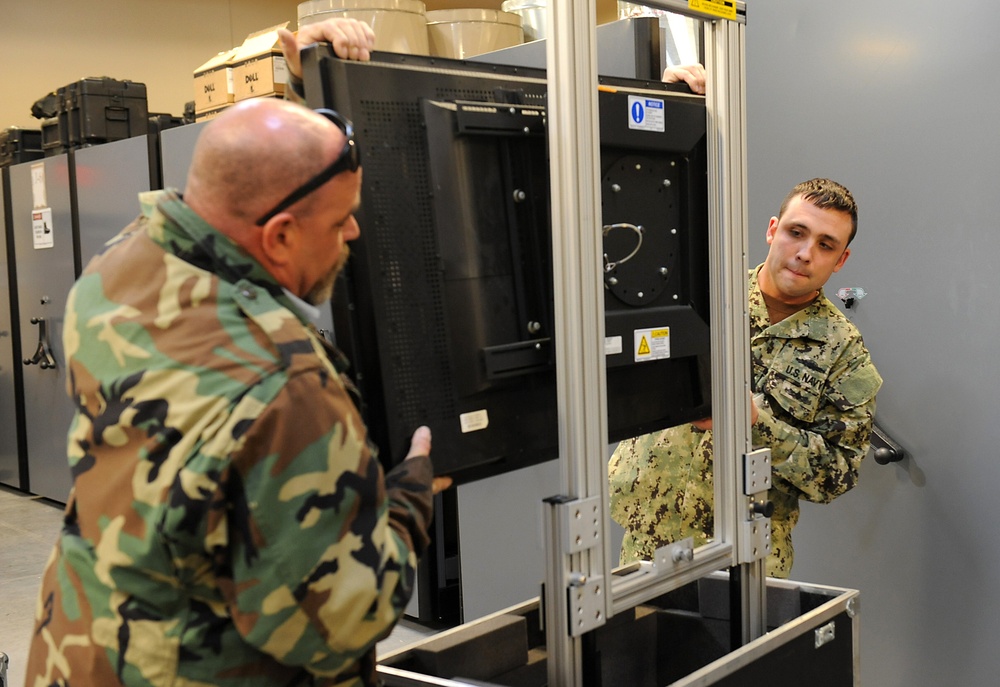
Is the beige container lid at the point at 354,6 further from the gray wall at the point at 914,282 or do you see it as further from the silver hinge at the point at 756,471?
the silver hinge at the point at 756,471

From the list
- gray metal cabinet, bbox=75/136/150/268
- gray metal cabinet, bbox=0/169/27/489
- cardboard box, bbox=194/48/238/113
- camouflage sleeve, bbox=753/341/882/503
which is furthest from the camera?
gray metal cabinet, bbox=0/169/27/489

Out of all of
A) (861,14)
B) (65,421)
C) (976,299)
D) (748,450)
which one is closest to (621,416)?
(748,450)

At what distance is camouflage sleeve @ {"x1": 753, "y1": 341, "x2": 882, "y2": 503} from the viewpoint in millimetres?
2271

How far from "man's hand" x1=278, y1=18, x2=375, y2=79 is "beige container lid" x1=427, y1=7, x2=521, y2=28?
2.94 m

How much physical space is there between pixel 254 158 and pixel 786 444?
4.92 feet

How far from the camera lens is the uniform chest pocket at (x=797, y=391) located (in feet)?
7.61

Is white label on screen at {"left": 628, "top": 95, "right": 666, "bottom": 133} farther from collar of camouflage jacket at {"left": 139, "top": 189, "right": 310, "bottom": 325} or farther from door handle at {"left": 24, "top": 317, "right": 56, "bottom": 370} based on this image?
door handle at {"left": 24, "top": 317, "right": 56, "bottom": 370}

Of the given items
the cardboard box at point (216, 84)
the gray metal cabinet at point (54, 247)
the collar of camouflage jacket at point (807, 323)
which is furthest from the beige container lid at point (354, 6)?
the collar of camouflage jacket at point (807, 323)

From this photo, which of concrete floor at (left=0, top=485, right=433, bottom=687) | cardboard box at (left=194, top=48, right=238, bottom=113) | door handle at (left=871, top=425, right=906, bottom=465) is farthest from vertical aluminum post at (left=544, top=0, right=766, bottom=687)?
cardboard box at (left=194, top=48, right=238, bottom=113)

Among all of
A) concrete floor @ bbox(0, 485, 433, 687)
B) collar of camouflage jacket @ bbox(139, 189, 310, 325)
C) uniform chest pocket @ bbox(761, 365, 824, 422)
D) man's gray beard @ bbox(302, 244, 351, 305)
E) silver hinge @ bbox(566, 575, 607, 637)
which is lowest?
concrete floor @ bbox(0, 485, 433, 687)

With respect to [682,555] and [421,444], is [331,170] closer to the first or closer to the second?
Result: [421,444]

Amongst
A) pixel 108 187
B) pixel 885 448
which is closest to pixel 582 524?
pixel 885 448

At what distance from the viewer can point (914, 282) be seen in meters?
2.79

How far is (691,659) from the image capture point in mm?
1938
